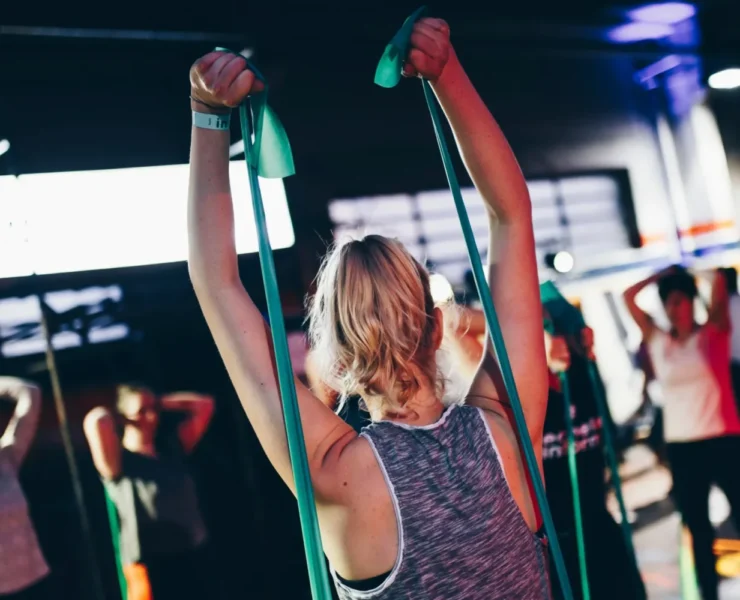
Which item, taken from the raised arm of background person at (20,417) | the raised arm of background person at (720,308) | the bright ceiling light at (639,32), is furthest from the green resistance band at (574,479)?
the bright ceiling light at (639,32)

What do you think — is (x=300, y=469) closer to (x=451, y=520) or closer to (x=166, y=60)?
(x=451, y=520)

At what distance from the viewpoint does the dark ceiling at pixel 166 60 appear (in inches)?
113

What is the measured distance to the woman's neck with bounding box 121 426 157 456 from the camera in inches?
120

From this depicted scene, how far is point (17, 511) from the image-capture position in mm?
2639

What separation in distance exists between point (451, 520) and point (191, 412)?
264cm

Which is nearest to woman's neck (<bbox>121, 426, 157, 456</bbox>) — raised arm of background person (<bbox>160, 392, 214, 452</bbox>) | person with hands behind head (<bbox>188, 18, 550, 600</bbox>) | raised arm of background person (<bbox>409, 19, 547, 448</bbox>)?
raised arm of background person (<bbox>160, 392, 214, 452</bbox>)

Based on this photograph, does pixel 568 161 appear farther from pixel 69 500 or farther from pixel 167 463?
pixel 69 500

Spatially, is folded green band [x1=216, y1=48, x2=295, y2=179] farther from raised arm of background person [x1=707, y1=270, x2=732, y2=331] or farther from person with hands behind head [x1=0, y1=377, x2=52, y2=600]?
raised arm of background person [x1=707, y1=270, x2=732, y2=331]

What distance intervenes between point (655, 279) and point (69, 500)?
3193 millimetres

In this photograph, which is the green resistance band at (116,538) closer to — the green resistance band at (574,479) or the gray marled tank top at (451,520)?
the green resistance band at (574,479)

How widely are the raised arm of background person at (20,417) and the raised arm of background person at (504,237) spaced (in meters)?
2.41

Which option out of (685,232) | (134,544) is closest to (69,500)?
(134,544)

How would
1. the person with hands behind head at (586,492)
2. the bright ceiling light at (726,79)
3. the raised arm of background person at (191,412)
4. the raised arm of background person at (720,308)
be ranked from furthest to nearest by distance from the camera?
the bright ceiling light at (726,79) → the raised arm of background person at (720,308) → the raised arm of background person at (191,412) → the person with hands behind head at (586,492)

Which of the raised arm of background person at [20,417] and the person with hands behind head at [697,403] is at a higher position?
the raised arm of background person at [20,417]
